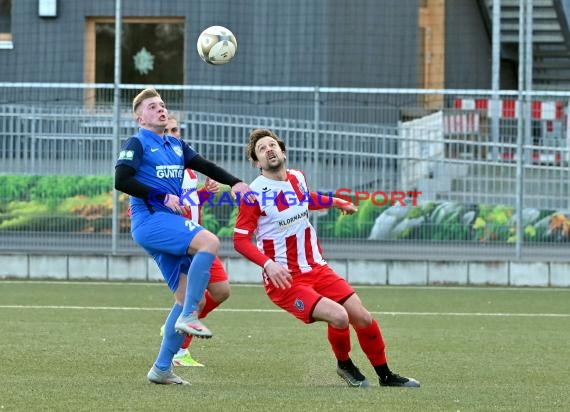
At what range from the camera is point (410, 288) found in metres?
15.8

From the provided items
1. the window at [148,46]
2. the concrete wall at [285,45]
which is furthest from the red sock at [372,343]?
the window at [148,46]

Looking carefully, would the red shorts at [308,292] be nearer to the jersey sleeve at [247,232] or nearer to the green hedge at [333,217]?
the jersey sleeve at [247,232]

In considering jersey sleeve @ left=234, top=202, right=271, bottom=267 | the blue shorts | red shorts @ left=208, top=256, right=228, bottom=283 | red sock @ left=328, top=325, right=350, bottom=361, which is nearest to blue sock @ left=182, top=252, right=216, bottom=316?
the blue shorts

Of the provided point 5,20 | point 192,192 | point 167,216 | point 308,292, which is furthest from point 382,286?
point 5,20

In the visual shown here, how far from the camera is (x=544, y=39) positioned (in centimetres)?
2338

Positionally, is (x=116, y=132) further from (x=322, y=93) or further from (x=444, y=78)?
(x=444, y=78)

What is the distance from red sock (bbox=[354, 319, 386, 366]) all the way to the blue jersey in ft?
4.65

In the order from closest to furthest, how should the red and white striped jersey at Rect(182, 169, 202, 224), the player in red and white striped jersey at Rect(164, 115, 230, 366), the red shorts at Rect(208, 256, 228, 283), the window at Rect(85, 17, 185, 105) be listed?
1. the player in red and white striped jersey at Rect(164, 115, 230, 366)
2. the red shorts at Rect(208, 256, 228, 283)
3. the red and white striped jersey at Rect(182, 169, 202, 224)
4. the window at Rect(85, 17, 185, 105)

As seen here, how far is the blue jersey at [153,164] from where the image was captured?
321 inches

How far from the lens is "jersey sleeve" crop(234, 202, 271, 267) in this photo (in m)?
8.10

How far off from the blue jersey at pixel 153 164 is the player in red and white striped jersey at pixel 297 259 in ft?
1.53

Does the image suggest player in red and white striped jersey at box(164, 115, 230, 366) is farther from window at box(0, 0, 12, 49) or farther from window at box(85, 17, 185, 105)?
window at box(0, 0, 12, 49)

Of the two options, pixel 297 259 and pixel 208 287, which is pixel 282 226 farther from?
pixel 208 287

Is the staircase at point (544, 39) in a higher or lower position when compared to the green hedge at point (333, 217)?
higher
